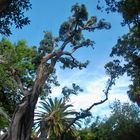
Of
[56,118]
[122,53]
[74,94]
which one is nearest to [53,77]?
[74,94]

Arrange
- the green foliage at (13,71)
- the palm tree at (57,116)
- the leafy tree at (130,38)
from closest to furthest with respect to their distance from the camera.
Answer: the leafy tree at (130,38)
the green foliage at (13,71)
the palm tree at (57,116)

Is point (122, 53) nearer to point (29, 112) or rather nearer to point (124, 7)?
point (29, 112)

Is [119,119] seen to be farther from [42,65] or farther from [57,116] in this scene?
[42,65]

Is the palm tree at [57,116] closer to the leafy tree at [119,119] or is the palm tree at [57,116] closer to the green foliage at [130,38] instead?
the leafy tree at [119,119]

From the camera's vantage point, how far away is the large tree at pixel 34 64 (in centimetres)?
2006

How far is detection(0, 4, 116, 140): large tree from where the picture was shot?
20062 mm

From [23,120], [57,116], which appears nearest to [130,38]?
[23,120]

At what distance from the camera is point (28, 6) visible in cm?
959

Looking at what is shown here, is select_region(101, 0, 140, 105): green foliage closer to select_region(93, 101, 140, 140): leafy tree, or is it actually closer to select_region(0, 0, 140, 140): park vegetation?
select_region(0, 0, 140, 140): park vegetation

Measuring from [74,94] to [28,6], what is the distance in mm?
31119

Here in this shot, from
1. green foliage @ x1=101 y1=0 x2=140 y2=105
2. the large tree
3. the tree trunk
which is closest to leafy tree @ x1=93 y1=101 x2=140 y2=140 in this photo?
the large tree

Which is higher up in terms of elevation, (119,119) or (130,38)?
(119,119)

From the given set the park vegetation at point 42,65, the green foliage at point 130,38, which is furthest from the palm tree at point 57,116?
the green foliage at point 130,38

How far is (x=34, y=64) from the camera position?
3566 centimetres
